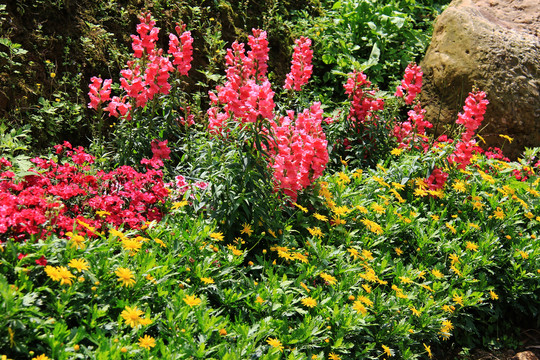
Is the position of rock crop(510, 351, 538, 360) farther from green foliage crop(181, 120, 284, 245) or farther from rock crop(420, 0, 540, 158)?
rock crop(420, 0, 540, 158)

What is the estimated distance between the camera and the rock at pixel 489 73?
6059 mm

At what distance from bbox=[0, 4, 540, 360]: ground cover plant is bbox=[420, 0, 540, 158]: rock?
4.45 feet

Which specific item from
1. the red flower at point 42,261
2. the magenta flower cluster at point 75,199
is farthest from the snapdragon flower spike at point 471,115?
the red flower at point 42,261

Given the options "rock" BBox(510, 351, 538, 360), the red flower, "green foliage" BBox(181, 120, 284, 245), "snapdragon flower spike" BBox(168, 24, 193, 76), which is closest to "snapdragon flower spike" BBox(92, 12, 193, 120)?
"snapdragon flower spike" BBox(168, 24, 193, 76)

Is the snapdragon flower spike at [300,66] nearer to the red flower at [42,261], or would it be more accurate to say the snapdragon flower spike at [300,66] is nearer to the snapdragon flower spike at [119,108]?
the snapdragon flower spike at [119,108]

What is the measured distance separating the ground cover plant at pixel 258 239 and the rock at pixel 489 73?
1357 millimetres

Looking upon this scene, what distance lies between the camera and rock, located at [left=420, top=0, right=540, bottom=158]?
6059 millimetres

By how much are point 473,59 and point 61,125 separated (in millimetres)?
4912

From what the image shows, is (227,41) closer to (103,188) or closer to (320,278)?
(103,188)

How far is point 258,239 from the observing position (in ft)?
11.0

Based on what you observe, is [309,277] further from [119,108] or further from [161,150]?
[119,108]

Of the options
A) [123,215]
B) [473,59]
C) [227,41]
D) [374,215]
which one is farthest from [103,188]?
[473,59]

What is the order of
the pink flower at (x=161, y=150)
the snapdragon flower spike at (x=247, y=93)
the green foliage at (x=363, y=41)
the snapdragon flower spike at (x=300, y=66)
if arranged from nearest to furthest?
the snapdragon flower spike at (x=247, y=93) < the pink flower at (x=161, y=150) < the snapdragon flower spike at (x=300, y=66) < the green foliage at (x=363, y=41)

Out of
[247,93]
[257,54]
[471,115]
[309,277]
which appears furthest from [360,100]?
[309,277]
